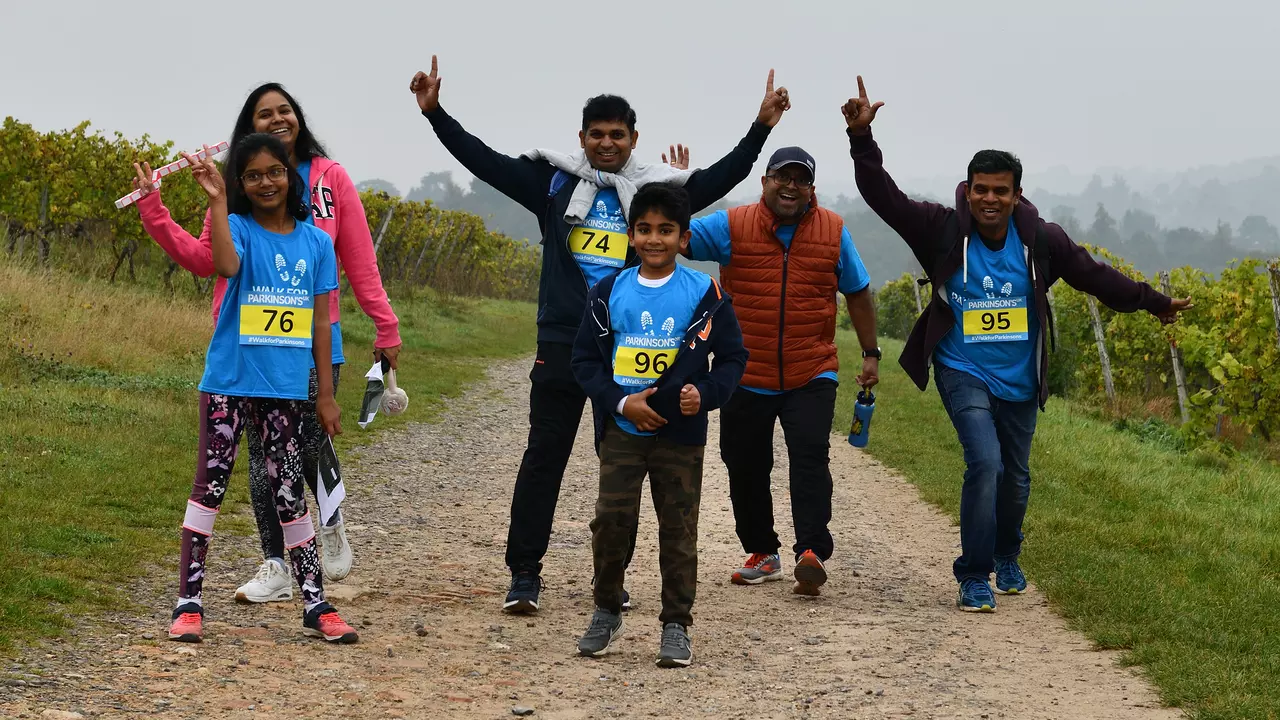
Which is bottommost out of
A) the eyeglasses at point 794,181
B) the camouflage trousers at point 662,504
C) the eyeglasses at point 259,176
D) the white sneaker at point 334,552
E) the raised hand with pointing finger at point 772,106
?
the white sneaker at point 334,552

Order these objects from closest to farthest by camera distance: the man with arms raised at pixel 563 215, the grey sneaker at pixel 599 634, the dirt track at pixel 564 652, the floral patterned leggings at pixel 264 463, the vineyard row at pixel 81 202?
the dirt track at pixel 564 652 → the grey sneaker at pixel 599 634 → the floral patterned leggings at pixel 264 463 → the man with arms raised at pixel 563 215 → the vineyard row at pixel 81 202

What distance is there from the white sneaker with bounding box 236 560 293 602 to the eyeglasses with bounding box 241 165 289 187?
1.67 metres

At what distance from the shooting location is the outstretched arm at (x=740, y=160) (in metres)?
5.88

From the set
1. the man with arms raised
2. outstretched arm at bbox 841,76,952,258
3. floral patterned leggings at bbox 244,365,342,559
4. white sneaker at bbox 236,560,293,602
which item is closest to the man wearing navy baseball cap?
outstretched arm at bbox 841,76,952,258

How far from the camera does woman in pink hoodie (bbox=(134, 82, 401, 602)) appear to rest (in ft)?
17.9

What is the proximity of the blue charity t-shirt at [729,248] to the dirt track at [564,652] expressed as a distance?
1273 mm

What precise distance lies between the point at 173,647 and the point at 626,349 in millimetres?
1942

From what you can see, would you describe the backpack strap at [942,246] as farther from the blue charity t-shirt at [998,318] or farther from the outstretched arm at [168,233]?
the outstretched arm at [168,233]

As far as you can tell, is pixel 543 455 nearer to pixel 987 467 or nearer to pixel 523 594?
pixel 523 594

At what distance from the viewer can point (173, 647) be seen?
4.82m

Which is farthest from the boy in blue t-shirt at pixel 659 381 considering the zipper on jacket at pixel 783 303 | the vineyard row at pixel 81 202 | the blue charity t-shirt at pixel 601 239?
the vineyard row at pixel 81 202

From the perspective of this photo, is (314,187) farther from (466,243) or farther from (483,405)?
(466,243)

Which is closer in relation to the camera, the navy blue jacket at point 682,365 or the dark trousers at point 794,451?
the navy blue jacket at point 682,365

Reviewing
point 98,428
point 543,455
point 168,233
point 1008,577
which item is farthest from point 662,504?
point 98,428
